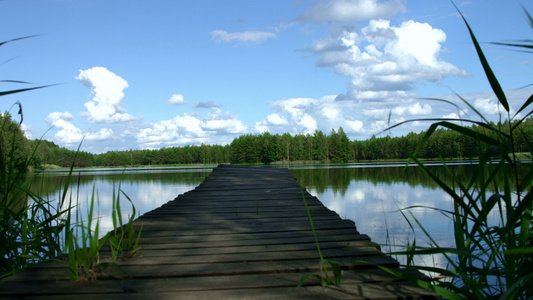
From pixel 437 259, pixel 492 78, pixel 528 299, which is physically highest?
pixel 492 78

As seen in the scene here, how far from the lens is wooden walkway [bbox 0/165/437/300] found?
1457 millimetres

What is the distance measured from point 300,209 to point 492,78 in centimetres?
261

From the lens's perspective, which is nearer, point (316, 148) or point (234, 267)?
point (234, 267)

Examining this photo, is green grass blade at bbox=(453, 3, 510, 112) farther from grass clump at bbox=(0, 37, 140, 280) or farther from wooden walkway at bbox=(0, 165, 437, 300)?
grass clump at bbox=(0, 37, 140, 280)

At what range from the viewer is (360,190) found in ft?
40.8

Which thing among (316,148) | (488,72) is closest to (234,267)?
(488,72)

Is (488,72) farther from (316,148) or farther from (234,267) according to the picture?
(316,148)

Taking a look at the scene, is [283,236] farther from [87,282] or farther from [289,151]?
[289,151]

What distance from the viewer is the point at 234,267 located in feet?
5.87

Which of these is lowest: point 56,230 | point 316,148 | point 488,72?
point 56,230

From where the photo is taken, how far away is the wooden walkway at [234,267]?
4.78 feet

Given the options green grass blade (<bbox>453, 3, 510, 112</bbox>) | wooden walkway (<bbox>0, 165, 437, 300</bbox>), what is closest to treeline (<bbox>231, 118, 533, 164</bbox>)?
wooden walkway (<bbox>0, 165, 437, 300</bbox>)

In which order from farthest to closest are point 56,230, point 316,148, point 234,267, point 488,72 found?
point 316,148 < point 56,230 < point 234,267 < point 488,72

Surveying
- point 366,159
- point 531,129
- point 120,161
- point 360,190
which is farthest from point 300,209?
point 120,161
